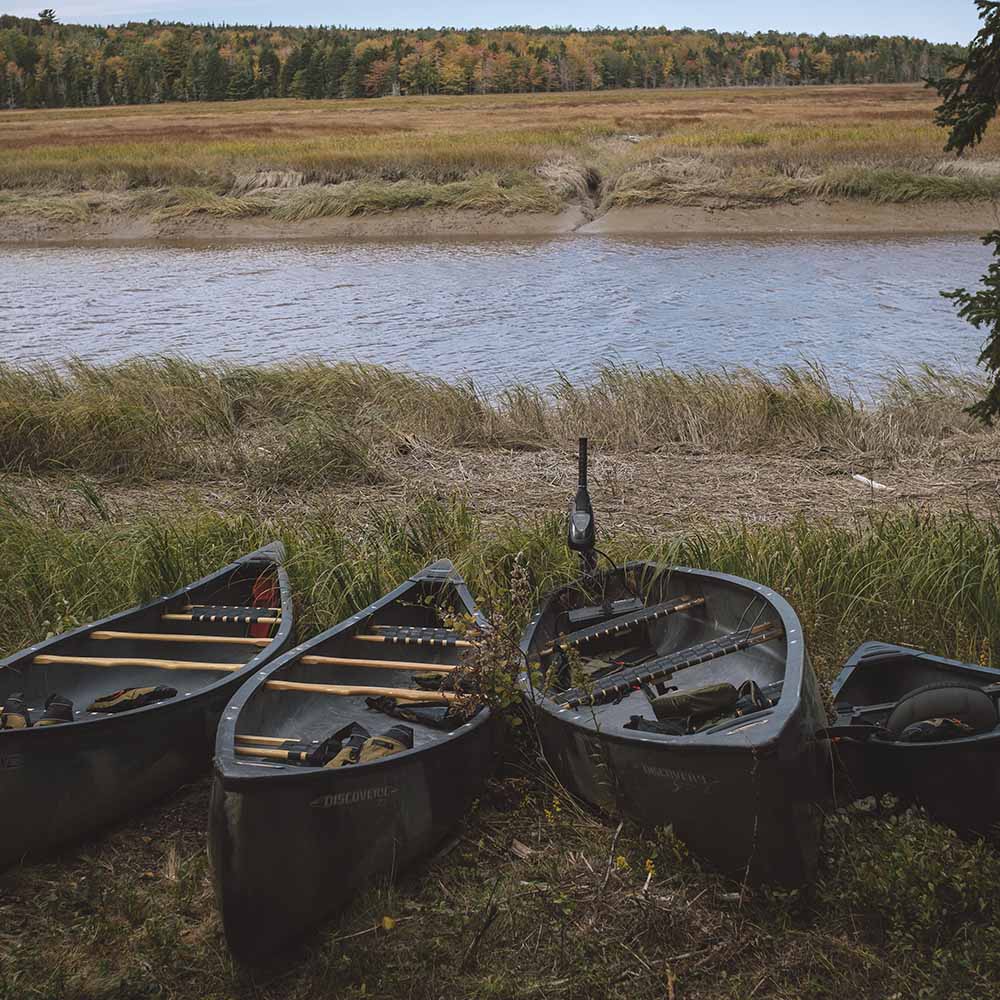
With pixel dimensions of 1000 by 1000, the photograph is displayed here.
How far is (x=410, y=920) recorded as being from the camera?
389 centimetres

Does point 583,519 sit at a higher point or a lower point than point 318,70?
lower

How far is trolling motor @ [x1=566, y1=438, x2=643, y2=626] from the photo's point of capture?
532 centimetres

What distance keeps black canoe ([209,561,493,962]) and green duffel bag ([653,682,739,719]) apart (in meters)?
0.66

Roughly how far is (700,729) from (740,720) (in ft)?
0.88

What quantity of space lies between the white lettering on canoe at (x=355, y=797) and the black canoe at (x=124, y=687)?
100 centimetres

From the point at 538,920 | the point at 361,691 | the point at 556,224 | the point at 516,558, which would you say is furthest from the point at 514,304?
the point at 538,920

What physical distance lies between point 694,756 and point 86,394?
318 inches

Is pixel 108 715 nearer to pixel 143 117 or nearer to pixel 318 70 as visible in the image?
pixel 143 117

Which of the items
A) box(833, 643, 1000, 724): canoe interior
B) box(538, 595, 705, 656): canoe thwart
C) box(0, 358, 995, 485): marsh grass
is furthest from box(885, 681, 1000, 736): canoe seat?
box(0, 358, 995, 485): marsh grass

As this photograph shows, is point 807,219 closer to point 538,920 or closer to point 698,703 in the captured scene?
point 698,703

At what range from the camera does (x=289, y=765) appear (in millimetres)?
4004

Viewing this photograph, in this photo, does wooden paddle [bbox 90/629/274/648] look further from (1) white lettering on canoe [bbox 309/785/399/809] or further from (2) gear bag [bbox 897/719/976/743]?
(2) gear bag [bbox 897/719/976/743]

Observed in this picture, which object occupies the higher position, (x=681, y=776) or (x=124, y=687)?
(x=681, y=776)

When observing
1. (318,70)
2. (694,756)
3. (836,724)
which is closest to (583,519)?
(836,724)
